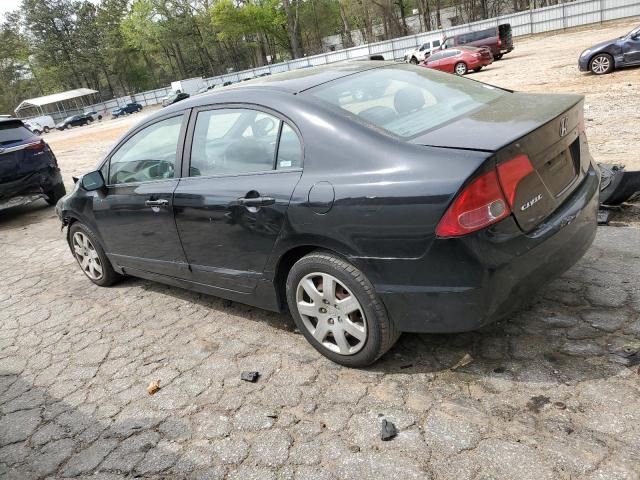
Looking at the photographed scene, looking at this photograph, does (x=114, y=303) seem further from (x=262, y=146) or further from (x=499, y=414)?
(x=499, y=414)

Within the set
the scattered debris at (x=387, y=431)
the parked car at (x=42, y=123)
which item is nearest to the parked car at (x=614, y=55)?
the scattered debris at (x=387, y=431)

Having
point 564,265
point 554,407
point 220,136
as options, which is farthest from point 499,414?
point 220,136

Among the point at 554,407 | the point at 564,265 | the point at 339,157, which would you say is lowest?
the point at 554,407

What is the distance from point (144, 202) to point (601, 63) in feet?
46.2

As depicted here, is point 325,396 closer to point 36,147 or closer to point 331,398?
point 331,398

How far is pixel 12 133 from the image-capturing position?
29.3ft

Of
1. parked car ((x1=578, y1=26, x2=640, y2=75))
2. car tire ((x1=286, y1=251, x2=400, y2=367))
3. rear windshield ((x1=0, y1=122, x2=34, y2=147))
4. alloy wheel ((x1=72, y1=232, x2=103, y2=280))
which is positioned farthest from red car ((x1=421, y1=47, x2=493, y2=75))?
car tire ((x1=286, y1=251, x2=400, y2=367))

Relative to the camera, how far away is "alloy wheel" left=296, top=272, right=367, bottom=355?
A: 2.88 meters

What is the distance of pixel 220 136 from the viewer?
3.46m

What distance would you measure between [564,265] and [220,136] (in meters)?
2.24

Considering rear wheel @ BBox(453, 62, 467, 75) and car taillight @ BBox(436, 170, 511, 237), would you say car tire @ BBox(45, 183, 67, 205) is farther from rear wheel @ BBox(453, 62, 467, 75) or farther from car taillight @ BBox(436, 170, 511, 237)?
rear wheel @ BBox(453, 62, 467, 75)

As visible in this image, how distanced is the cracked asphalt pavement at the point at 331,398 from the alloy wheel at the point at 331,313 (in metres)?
0.20

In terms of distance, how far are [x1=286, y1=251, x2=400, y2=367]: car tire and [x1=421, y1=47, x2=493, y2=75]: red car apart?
23032 millimetres

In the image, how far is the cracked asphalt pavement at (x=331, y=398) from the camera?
2.33 metres
